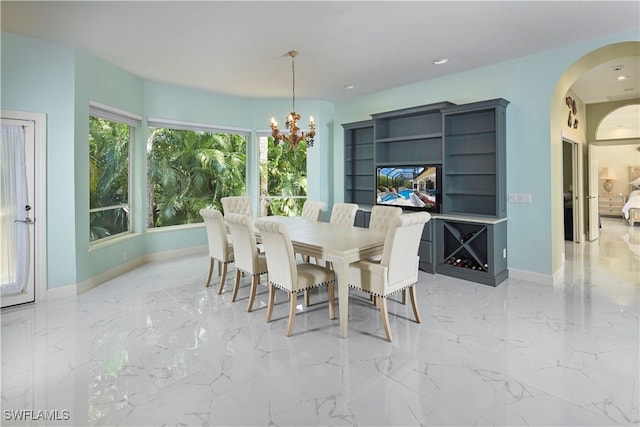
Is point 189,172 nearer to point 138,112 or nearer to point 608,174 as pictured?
point 138,112

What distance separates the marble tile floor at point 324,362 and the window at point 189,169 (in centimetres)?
221

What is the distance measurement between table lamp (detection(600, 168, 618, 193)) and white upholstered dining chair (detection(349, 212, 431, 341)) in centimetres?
1166

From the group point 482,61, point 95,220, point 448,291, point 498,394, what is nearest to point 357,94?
point 482,61

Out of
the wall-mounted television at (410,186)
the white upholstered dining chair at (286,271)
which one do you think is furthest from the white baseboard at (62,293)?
the wall-mounted television at (410,186)

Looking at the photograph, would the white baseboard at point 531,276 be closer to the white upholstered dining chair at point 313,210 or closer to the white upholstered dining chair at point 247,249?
the white upholstered dining chair at point 313,210

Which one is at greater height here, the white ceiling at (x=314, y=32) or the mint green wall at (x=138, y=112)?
the white ceiling at (x=314, y=32)

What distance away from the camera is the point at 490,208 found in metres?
4.59

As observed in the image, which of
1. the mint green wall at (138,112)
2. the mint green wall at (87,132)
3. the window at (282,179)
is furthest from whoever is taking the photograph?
the window at (282,179)

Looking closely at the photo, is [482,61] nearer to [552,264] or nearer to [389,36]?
[389,36]

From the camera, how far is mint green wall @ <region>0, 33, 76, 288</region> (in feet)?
11.4

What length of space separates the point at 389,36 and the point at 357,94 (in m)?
2.39

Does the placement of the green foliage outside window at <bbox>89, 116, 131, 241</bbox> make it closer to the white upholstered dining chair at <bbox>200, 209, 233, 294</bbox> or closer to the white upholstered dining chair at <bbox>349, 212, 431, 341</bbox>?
the white upholstered dining chair at <bbox>200, 209, 233, 294</bbox>

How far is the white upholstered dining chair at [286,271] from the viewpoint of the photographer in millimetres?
2807

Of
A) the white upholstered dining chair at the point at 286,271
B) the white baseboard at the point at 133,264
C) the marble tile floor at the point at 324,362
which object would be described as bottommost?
the marble tile floor at the point at 324,362
